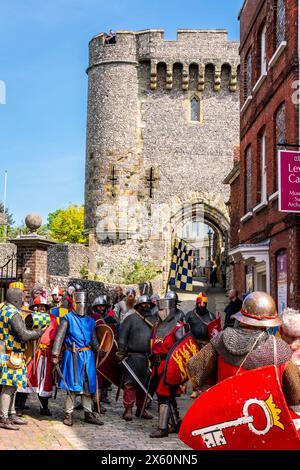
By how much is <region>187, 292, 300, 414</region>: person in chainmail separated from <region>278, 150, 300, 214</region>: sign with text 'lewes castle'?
22.9 ft

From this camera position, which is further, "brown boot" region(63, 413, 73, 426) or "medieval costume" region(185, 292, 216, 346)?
"medieval costume" region(185, 292, 216, 346)

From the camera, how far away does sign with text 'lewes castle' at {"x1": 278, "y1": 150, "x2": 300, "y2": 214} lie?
10.9 meters

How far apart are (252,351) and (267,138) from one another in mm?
11354

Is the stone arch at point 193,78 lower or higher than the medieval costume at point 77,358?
higher

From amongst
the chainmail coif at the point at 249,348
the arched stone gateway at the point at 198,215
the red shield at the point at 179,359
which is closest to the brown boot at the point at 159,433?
the red shield at the point at 179,359

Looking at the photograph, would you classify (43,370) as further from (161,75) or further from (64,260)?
(161,75)

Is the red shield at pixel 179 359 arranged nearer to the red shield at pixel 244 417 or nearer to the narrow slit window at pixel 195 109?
the red shield at pixel 244 417

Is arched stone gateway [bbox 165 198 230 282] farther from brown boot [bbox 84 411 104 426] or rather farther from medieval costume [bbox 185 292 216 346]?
brown boot [bbox 84 411 104 426]

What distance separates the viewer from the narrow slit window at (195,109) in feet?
115

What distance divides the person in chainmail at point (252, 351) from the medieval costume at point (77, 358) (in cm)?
392

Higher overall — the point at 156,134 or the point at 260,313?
the point at 156,134

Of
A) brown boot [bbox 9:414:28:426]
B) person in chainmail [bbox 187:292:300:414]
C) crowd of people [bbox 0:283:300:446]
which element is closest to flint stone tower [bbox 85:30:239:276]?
crowd of people [bbox 0:283:300:446]

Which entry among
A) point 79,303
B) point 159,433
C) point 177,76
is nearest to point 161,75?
point 177,76

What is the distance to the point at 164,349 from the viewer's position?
796 cm
